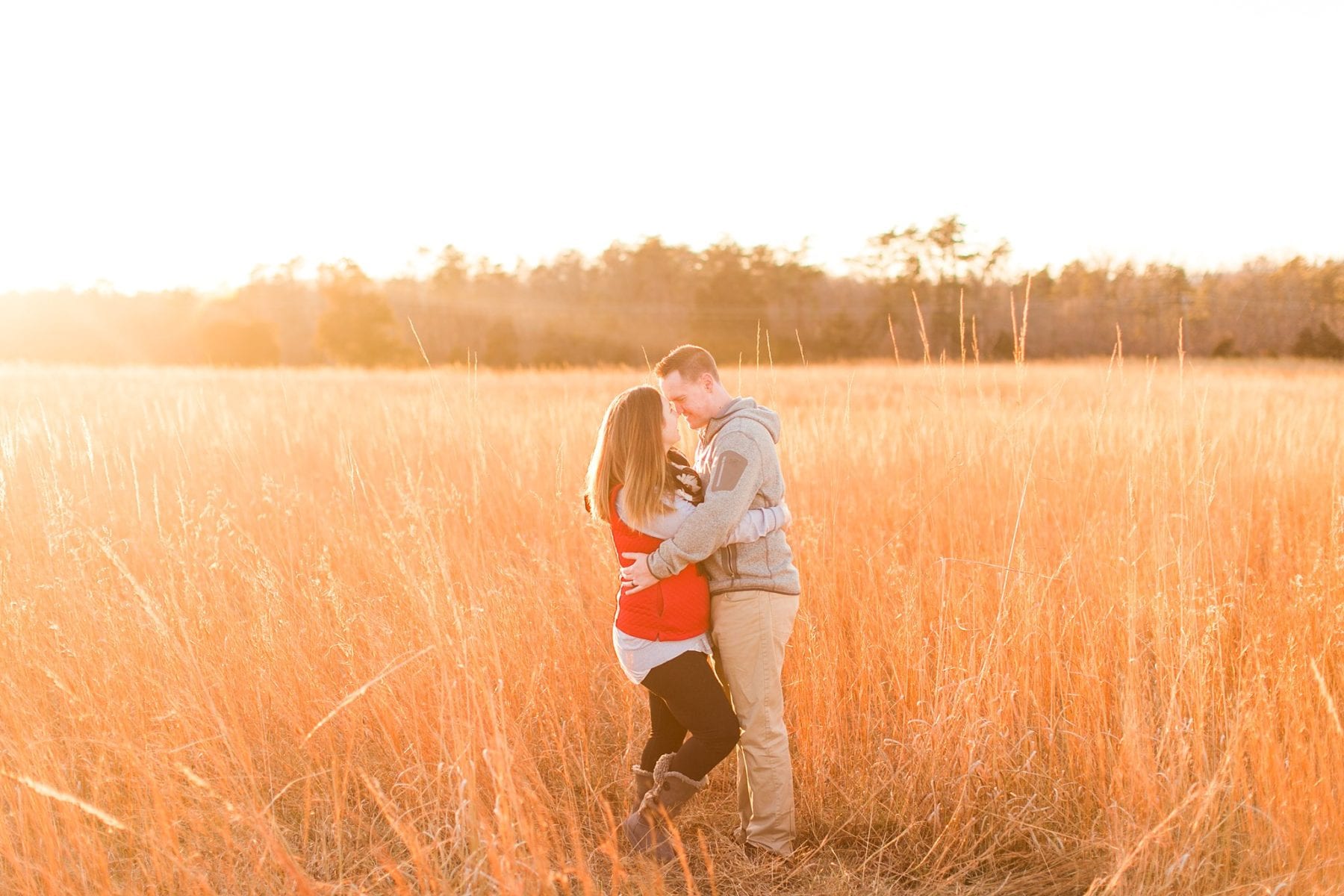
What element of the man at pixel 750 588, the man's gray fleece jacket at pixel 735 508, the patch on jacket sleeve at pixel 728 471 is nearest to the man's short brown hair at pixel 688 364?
the man at pixel 750 588

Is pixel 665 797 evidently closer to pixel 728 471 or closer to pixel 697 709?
pixel 697 709

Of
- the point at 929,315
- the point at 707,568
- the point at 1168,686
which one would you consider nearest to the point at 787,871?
the point at 707,568

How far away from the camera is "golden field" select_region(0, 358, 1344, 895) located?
2240 millimetres

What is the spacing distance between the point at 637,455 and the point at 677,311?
36.7m

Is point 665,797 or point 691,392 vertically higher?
point 691,392

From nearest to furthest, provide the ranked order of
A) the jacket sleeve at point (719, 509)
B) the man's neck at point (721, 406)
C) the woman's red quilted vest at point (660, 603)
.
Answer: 1. the jacket sleeve at point (719, 509)
2. the woman's red quilted vest at point (660, 603)
3. the man's neck at point (721, 406)

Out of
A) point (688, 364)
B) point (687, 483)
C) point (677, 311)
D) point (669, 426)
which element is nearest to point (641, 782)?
point (687, 483)

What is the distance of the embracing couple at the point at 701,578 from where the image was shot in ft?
7.52

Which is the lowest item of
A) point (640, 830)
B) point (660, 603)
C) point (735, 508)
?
point (640, 830)

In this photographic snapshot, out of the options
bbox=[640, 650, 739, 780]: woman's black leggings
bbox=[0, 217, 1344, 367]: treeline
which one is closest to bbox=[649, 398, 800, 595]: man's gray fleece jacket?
bbox=[640, 650, 739, 780]: woman's black leggings

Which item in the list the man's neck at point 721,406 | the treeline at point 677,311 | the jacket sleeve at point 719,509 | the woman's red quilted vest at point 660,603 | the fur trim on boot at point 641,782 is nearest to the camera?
the jacket sleeve at point 719,509

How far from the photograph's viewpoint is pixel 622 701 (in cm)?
313

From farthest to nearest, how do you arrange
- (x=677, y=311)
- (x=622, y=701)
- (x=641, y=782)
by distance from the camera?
(x=677, y=311) → (x=622, y=701) → (x=641, y=782)

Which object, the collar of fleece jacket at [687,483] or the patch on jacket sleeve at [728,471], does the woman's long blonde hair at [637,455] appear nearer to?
the collar of fleece jacket at [687,483]
